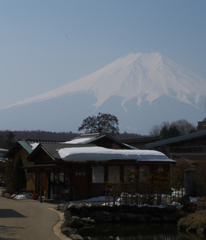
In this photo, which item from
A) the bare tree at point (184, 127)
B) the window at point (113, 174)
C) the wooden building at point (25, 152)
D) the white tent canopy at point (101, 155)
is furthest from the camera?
the bare tree at point (184, 127)

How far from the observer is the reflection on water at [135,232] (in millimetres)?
15484

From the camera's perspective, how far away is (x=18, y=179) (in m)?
30.3

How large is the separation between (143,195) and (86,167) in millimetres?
5370

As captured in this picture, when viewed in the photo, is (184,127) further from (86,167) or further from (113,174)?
(86,167)

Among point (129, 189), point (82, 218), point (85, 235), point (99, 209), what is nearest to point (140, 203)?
point (129, 189)

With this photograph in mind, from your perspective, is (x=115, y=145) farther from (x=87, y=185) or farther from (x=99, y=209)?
(x=99, y=209)

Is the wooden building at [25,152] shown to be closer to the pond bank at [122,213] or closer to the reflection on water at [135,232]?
the pond bank at [122,213]

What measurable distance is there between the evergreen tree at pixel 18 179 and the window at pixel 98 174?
8.16 metres

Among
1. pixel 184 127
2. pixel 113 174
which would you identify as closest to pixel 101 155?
pixel 113 174

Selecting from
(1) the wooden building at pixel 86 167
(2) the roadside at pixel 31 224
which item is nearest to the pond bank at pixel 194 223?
(2) the roadside at pixel 31 224


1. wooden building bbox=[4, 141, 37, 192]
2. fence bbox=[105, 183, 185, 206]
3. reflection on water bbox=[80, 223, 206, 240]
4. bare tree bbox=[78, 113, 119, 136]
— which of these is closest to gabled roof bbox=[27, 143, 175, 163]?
fence bbox=[105, 183, 185, 206]

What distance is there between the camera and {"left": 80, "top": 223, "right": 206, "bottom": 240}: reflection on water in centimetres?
1548

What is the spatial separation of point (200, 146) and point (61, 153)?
11.0 metres

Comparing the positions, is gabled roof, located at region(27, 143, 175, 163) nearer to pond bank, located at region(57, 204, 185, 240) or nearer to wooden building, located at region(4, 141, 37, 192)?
pond bank, located at region(57, 204, 185, 240)
